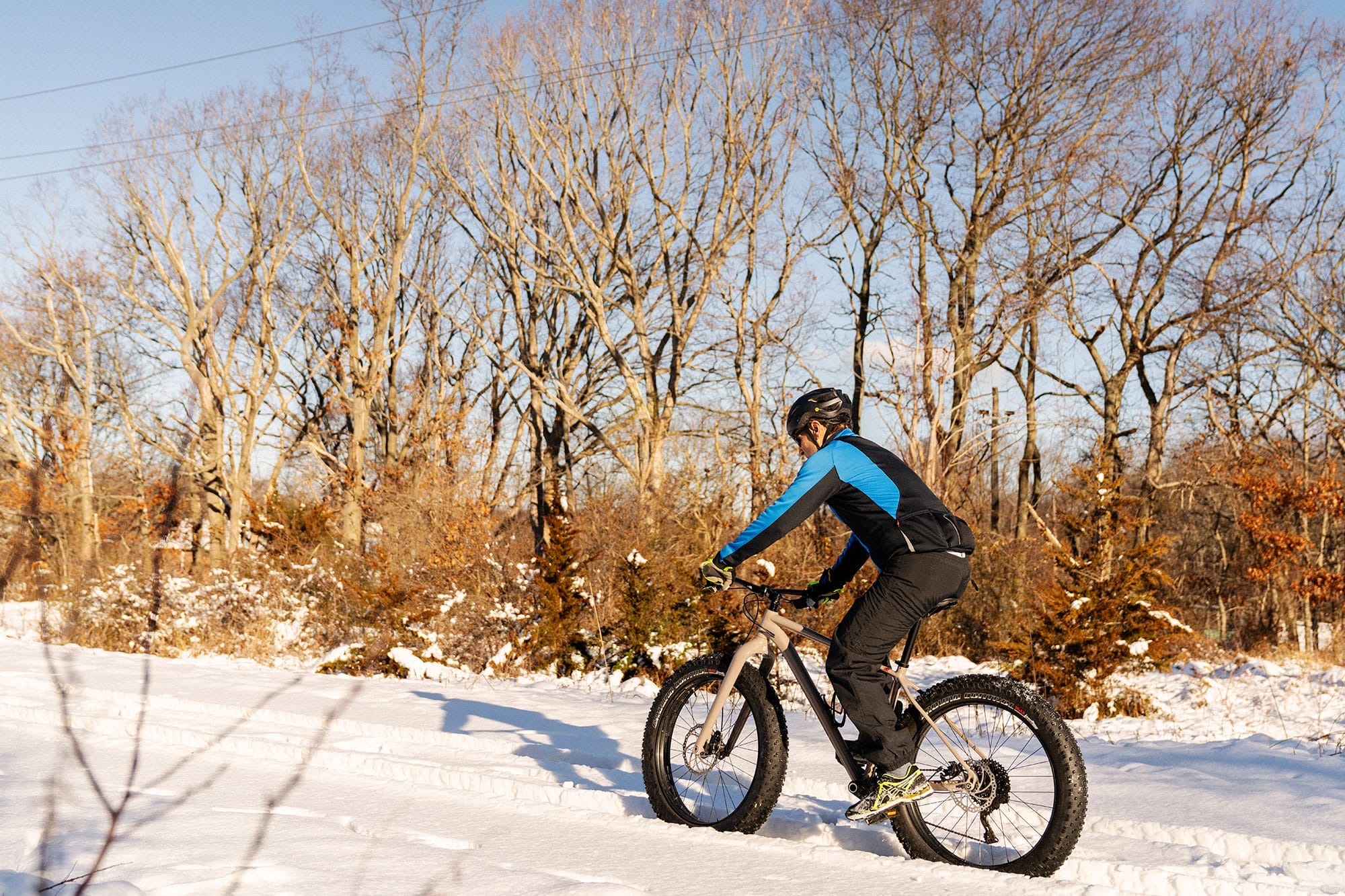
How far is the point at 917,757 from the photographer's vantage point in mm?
4219

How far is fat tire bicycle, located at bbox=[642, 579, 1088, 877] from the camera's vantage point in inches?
154

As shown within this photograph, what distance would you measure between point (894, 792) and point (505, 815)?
69.1 inches

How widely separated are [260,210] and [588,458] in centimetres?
1117

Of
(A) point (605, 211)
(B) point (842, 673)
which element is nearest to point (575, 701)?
(B) point (842, 673)

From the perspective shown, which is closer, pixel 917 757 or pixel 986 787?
pixel 986 787

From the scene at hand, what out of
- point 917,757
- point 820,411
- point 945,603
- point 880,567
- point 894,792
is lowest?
point 894,792

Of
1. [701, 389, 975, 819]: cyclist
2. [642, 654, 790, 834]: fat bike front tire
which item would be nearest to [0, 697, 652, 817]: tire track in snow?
[642, 654, 790, 834]: fat bike front tire

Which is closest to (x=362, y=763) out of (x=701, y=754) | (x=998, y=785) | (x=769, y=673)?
(x=701, y=754)

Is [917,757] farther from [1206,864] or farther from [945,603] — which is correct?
[1206,864]

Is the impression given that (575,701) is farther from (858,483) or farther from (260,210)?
(260,210)

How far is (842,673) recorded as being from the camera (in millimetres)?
4195

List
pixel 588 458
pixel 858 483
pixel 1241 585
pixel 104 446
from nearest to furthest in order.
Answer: pixel 858 483
pixel 1241 585
pixel 588 458
pixel 104 446

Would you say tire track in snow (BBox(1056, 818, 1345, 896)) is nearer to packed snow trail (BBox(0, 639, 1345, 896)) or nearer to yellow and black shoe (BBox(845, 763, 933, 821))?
packed snow trail (BBox(0, 639, 1345, 896))

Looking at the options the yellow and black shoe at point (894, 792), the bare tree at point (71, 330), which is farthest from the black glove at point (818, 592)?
the bare tree at point (71, 330)
